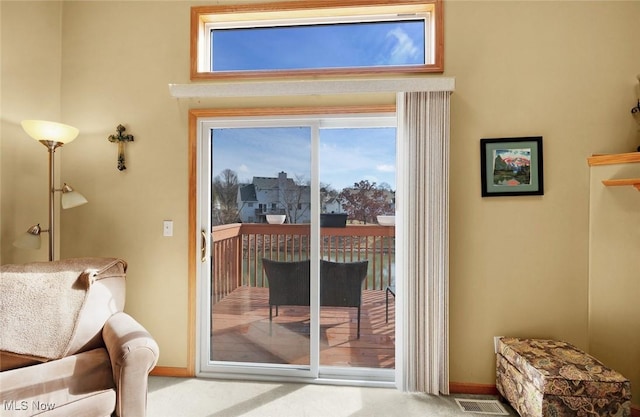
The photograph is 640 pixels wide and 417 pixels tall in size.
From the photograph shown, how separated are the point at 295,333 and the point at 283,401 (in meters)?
0.48

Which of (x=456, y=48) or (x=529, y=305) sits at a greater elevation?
(x=456, y=48)

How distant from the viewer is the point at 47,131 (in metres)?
2.11

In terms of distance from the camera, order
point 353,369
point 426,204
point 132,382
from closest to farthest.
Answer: point 132,382 < point 426,204 < point 353,369

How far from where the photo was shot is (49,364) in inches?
63.9

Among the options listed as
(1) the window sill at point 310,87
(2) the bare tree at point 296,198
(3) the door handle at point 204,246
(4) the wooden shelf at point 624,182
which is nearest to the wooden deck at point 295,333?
(3) the door handle at point 204,246

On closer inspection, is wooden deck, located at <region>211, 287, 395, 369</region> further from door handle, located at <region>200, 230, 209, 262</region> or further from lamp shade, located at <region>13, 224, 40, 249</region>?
lamp shade, located at <region>13, 224, 40, 249</region>

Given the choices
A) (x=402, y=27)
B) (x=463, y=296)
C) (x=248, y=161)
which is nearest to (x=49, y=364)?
(x=248, y=161)

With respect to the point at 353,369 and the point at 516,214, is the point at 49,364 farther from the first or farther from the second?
the point at 516,214

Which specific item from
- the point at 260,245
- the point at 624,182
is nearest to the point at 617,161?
the point at 624,182

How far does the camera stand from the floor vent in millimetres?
2031

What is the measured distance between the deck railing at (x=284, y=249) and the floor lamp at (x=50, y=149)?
105 cm

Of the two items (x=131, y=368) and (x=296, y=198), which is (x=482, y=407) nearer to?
(x=296, y=198)

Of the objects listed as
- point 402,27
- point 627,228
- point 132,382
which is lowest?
point 132,382

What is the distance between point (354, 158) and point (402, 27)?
43.6 inches
